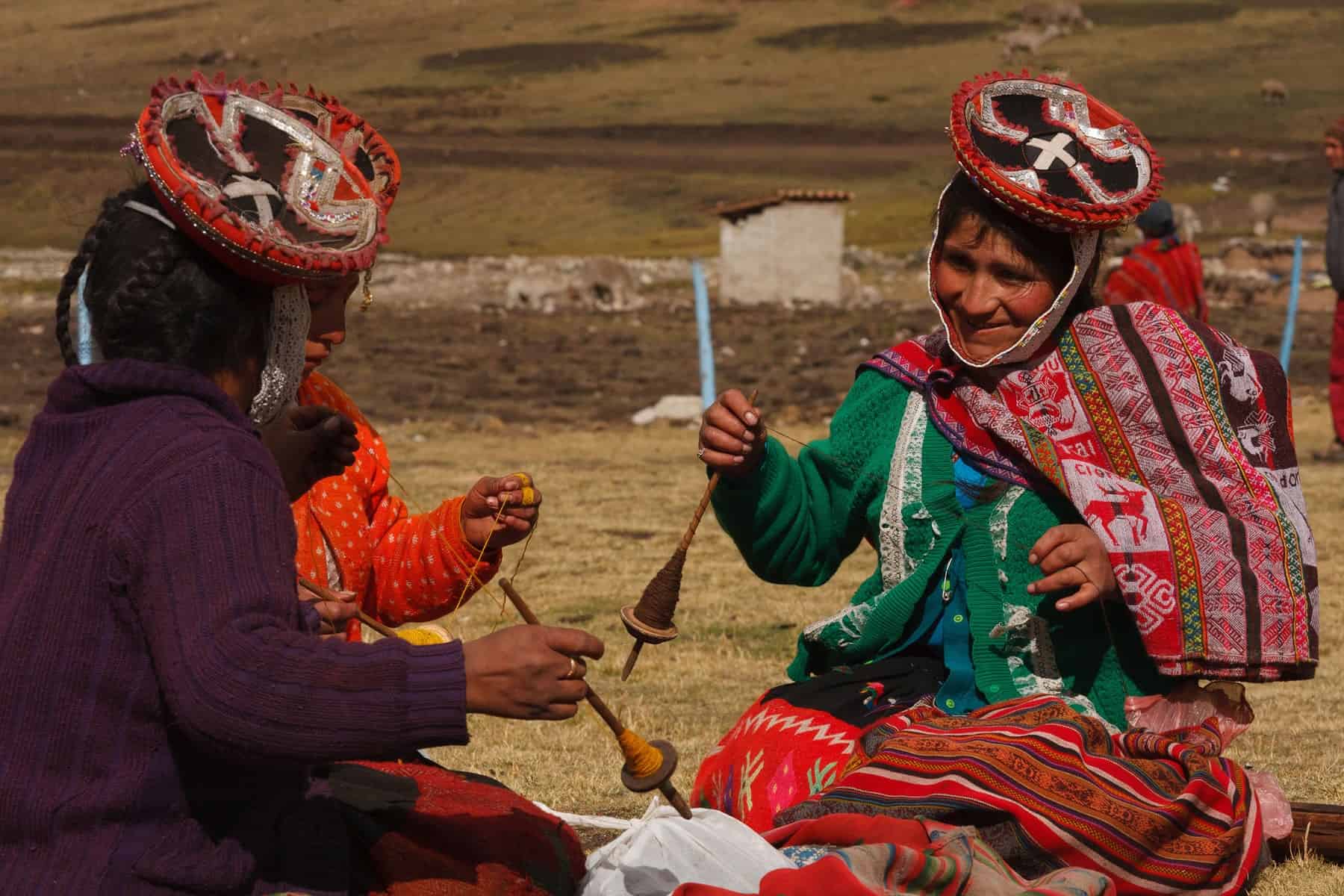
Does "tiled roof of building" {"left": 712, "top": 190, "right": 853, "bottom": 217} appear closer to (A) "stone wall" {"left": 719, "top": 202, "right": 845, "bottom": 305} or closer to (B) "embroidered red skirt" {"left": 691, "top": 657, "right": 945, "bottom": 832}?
(A) "stone wall" {"left": 719, "top": 202, "right": 845, "bottom": 305}

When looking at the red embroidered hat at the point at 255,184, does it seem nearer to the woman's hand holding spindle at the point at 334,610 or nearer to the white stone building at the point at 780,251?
the woman's hand holding spindle at the point at 334,610

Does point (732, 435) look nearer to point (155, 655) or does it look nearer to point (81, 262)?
point (81, 262)

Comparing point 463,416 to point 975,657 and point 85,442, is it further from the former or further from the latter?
point 85,442

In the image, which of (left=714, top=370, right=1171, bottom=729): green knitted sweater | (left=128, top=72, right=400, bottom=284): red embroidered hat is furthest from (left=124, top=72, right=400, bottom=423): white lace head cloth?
(left=714, top=370, right=1171, bottom=729): green knitted sweater

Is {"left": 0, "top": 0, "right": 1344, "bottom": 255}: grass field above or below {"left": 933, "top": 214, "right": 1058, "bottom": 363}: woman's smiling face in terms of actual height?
below

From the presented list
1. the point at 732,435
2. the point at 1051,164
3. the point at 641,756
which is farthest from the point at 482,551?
the point at 1051,164

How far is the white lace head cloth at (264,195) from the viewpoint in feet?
8.59

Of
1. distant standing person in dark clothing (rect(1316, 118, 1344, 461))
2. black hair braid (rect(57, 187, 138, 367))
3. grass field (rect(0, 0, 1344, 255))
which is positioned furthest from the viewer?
grass field (rect(0, 0, 1344, 255))

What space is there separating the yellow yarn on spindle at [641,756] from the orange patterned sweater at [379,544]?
3.96ft

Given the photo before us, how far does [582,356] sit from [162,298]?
1788 cm

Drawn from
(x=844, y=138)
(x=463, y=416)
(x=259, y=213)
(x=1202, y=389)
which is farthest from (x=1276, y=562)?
(x=844, y=138)

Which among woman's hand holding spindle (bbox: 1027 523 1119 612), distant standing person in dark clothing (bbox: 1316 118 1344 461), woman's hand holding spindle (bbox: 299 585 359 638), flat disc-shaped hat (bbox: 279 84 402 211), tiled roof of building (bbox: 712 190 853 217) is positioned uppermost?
flat disc-shaped hat (bbox: 279 84 402 211)

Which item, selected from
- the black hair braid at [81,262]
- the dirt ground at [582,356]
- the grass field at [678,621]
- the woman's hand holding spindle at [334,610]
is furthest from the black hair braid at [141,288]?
the dirt ground at [582,356]

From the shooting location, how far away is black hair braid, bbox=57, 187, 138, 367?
2.71 metres
